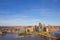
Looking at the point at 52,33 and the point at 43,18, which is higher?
the point at 43,18

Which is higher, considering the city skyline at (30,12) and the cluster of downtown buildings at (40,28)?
the city skyline at (30,12)

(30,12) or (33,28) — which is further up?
(30,12)

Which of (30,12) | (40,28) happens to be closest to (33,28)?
(40,28)

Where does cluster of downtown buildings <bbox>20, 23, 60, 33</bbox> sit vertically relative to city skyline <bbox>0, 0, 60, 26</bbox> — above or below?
below

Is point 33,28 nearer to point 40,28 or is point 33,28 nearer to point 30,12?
point 40,28

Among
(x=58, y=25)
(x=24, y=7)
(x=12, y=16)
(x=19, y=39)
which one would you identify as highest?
(x=24, y=7)

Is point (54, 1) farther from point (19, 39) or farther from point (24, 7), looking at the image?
point (19, 39)

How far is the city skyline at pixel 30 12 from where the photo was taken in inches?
111

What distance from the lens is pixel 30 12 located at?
287 cm

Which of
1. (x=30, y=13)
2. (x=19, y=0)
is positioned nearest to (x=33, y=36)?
(x=30, y=13)

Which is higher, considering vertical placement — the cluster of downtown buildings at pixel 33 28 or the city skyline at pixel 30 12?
the city skyline at pixel 30 12

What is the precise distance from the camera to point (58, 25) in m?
2.87

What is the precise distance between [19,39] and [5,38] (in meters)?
0.30

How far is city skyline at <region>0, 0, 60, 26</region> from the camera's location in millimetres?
2830
